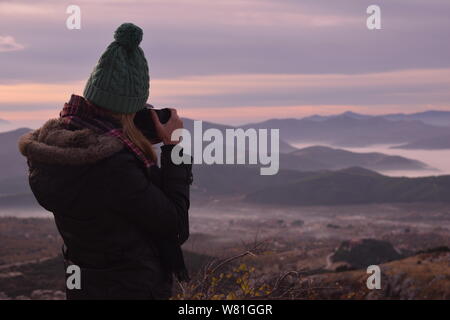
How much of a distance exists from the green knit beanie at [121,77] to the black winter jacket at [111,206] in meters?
0.28

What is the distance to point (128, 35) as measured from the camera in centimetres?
479

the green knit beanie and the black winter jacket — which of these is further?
the green knit beanie

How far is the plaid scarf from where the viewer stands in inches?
188

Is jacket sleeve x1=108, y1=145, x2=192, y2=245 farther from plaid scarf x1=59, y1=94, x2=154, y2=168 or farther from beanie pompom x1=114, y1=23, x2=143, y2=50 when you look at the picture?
beanie pompom x1=114, y1=23, x2=143, y2=50

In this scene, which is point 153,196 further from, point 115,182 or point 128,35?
point 128,35

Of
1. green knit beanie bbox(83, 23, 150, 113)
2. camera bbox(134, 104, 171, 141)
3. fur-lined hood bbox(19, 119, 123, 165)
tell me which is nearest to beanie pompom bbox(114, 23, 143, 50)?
green knit beanie bbox(83, 23, 150, 113)

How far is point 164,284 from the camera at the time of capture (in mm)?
5016

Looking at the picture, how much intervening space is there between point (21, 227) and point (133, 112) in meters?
168

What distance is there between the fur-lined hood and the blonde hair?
140 millimetres

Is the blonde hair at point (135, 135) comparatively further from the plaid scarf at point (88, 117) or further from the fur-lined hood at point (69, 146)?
the fur-lined hood at point (69, 146)

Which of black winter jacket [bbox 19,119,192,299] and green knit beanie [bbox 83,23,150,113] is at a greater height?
green knit beanie [bbox 83,23,150,113]

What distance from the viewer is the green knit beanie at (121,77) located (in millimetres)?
4723

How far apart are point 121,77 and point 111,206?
3.06 feet

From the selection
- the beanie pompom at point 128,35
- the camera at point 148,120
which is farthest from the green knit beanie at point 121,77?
the camera at point 148,120
